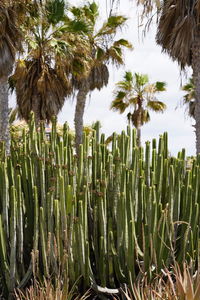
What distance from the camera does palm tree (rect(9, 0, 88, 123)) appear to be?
16.1m

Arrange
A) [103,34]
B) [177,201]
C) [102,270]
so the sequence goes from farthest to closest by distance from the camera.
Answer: [103,34], [177,201], [102,270]

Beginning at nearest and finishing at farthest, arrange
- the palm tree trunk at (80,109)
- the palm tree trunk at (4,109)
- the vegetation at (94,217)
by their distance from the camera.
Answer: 1. the vegetation at (94,217)
2. the palm tree trunk at (4,109)
3. the palm tree trunk at (80,109)

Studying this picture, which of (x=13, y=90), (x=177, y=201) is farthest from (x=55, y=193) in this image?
(x=13, y=90)

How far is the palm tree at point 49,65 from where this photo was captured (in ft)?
52.9

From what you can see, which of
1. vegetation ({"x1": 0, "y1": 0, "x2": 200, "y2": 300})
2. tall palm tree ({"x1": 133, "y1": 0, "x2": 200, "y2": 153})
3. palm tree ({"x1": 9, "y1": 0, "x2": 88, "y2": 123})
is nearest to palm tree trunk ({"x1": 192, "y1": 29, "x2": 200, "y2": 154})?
tall palm tree ({"x1": 133, "y1": 0, "x2": 200, "y2": 153})

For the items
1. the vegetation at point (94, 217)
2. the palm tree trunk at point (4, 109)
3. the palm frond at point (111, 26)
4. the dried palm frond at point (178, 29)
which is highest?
the palm frond at point (111, 26)

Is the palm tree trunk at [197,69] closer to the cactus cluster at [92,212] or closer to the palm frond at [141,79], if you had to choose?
the cactus cluster at [92,212]

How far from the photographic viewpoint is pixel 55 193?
528 cm

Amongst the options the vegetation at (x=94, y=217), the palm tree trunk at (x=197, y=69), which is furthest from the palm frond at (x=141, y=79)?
the vegetation at (x=94, y=217)

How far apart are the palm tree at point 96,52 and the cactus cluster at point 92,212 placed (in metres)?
13.9

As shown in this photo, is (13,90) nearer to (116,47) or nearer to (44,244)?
(116,47)

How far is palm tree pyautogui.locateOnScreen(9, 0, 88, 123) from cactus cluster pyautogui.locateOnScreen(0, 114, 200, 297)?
34.7 feet

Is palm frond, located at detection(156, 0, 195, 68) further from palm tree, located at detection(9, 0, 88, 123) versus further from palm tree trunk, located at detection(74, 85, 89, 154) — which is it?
palm tree trunk, located at detection(74, 85, 89, 154)

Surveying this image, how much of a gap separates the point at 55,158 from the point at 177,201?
4.47ft
